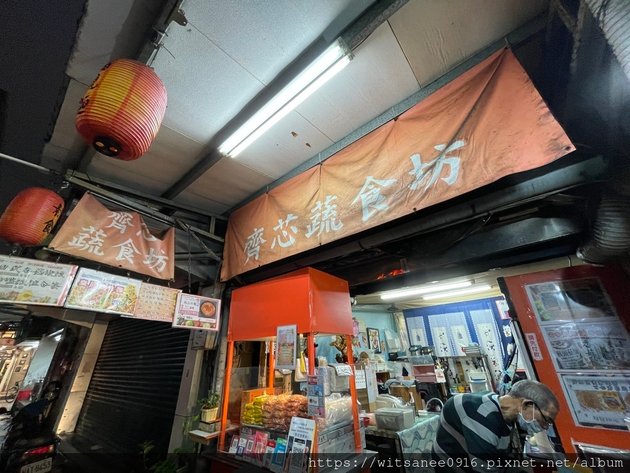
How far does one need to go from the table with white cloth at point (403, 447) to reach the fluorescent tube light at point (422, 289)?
3.63m

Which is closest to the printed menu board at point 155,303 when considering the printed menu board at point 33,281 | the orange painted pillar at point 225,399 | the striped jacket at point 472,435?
the printed menu board at point 33,281

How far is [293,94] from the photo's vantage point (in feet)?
10.5

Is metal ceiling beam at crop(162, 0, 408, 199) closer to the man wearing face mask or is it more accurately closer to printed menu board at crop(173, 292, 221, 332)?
printed menu board at crop(173, 292, 221, 332)

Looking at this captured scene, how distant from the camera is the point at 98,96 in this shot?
2.28 meters

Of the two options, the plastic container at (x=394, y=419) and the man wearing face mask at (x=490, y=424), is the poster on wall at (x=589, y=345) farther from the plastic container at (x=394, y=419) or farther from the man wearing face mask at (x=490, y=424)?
the plastic container at (x=394, y=419)

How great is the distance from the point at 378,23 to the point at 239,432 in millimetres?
6299

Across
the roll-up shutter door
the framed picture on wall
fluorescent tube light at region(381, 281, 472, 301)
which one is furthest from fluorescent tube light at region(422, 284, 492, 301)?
the roll-up shutter door

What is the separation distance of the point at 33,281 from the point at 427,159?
5.40 m

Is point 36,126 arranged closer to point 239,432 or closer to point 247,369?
point 247,369

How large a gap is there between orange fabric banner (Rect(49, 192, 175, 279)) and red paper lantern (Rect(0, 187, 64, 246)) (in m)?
0.24

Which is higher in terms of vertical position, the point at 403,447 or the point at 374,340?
the point at 374,340

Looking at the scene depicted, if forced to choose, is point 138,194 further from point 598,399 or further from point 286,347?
point 598,399

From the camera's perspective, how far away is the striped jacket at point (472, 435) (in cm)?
279

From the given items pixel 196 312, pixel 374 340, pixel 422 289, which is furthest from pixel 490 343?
pixel 196 312
